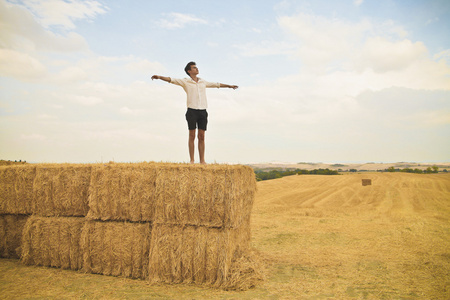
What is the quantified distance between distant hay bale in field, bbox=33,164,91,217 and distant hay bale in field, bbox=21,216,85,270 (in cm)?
17

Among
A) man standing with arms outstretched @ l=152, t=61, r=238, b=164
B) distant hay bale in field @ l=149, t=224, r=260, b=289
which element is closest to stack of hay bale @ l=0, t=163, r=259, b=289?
distant hay bale in field @ l=149, t=224, r=260, b=289

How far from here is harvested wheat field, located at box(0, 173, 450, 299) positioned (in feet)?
15.6

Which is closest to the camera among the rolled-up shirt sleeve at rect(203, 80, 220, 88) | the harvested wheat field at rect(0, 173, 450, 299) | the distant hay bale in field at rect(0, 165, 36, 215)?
the harvested wheat field at rect(0, 173, 450, 299)

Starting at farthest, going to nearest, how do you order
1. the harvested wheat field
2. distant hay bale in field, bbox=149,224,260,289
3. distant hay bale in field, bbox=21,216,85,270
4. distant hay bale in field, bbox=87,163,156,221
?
1. distant hay bale in field, bbox=21,216,85,270
2. distant hay bale in field, bbox=87,163,156,221
3. distant hay bale in field, bbox=149,224,260,289
4. the harvested wheat field

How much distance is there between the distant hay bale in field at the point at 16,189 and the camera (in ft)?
21.4

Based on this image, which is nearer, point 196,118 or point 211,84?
point 196,118

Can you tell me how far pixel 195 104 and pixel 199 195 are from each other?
2160 millimetres

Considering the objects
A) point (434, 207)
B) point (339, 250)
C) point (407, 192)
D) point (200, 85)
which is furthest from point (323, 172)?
point (200, 85)

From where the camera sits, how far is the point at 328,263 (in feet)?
20.4

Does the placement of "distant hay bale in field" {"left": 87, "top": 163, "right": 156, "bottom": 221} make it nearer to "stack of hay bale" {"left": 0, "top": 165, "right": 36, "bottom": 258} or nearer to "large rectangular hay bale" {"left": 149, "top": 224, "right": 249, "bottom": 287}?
"large rectangular hay bale" {"left": 149, "top": 224, "right": 249, "bottom": 287}

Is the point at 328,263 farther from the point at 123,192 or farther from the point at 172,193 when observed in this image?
the point at 123,192

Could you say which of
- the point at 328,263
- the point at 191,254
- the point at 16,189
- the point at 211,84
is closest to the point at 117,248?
the point at 191,254

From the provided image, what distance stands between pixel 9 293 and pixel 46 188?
6.97 feet

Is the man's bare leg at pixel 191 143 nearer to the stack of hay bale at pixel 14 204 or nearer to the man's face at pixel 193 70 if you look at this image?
the man's face at pixel 193 70
